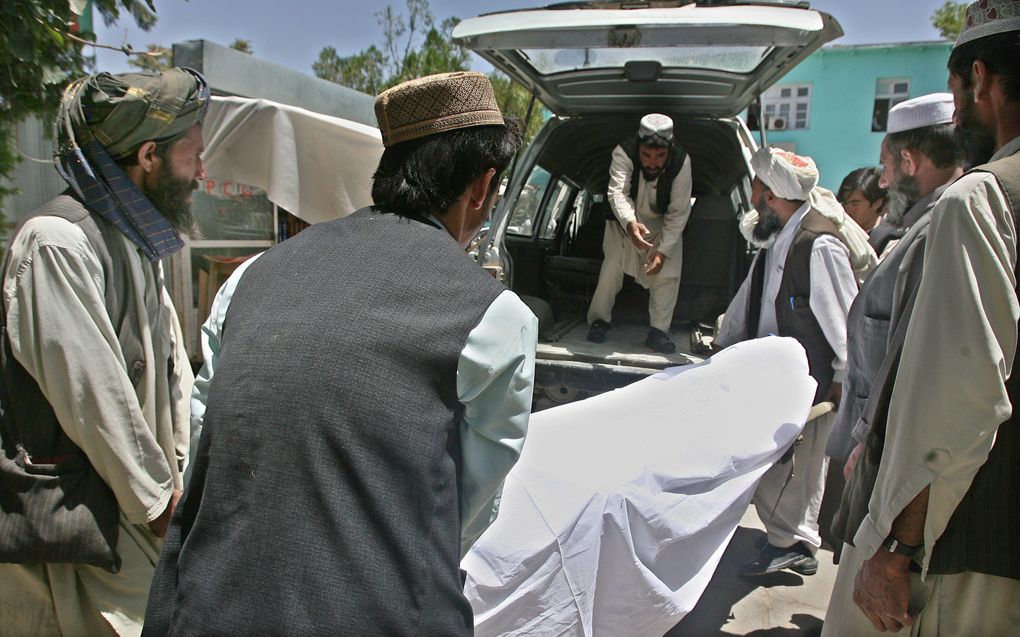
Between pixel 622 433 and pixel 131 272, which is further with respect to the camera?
pixel 622 433

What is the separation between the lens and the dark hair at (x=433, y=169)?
131 cm

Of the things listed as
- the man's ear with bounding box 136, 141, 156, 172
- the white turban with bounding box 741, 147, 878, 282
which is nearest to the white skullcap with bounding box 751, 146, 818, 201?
the white turban with bounding box 741, 147, 878, 282

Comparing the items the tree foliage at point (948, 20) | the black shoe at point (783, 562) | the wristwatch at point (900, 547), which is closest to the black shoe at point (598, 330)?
the black shoe at point (783, 562)

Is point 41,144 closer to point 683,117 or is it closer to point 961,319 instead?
point 683,117

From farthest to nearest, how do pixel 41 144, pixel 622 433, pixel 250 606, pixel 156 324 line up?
pixel 41 144
pixel 622 433
pixel 156 324
pixel 250 606

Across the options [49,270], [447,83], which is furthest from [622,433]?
[49,270]

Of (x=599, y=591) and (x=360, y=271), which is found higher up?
(x=360, y=271)

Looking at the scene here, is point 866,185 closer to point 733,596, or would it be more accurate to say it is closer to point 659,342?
point 659,342

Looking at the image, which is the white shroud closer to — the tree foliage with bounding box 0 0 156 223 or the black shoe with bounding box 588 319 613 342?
the black shoe with bounding box 588 319 613 342

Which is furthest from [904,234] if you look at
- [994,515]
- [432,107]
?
[432,107]

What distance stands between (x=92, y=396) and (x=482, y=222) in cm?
103

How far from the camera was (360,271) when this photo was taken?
1.15 metres

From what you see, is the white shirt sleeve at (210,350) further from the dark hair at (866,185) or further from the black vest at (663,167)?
the dark hair at (866,185)

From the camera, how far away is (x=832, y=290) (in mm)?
3113
